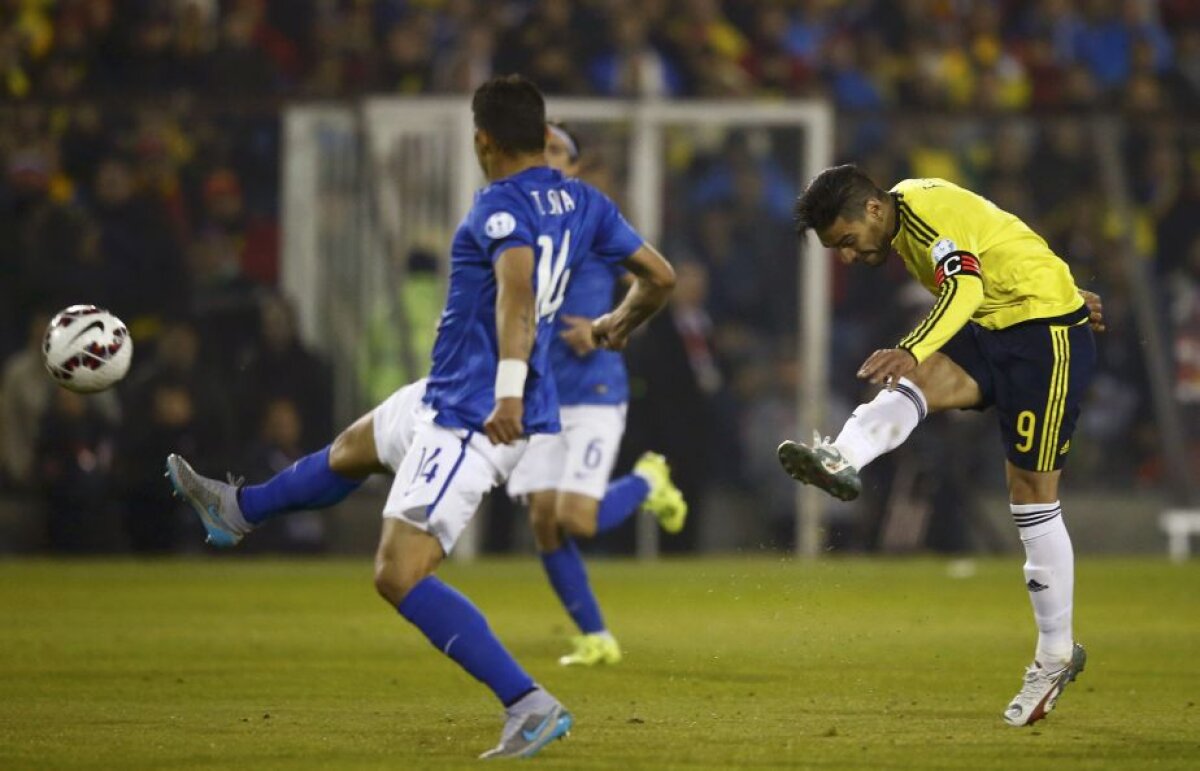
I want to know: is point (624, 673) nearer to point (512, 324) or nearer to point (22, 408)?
point (512, 324)

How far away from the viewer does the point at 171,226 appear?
639 inches

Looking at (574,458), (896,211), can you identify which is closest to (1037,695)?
(896,211)

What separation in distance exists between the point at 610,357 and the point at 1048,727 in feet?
11.7

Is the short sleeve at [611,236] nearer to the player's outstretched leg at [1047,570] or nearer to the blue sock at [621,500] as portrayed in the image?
the player's outstretched leg at [1047,570]

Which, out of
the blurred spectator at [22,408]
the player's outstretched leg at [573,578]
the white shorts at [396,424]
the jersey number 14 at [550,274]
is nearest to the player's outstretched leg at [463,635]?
the white shorts at [396,424]

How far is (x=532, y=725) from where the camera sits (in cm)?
623

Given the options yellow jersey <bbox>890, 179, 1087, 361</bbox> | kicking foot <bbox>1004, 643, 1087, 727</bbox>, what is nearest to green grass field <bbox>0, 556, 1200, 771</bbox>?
kicking foot <bbox>1004, 643, 1087, 727</bbox>

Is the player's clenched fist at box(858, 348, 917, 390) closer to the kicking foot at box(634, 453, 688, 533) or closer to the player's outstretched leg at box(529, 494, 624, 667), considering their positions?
the player's outstretched leg at box(529, 494, 624, 667)

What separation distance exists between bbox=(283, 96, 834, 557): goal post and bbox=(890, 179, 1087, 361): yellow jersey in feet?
29.8

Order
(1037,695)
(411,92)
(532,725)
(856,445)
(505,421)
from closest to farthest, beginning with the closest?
(532,725) < (505,421) < (856,445) < (1037,695) < (411,92)

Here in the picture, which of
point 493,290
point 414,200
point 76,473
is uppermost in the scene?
point 493,290

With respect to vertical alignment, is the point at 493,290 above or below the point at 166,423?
above

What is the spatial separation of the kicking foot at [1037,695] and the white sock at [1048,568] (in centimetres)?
11

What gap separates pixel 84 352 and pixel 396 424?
6.05 ft
